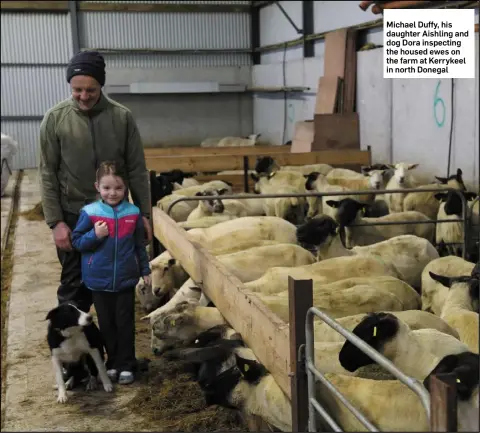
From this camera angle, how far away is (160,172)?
11445mm

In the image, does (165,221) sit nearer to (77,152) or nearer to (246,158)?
(77,152)

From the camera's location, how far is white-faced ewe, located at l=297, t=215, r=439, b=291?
628cm

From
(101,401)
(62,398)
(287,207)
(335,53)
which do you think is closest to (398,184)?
(287,207)

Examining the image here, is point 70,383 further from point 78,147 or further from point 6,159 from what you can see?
point 6,159

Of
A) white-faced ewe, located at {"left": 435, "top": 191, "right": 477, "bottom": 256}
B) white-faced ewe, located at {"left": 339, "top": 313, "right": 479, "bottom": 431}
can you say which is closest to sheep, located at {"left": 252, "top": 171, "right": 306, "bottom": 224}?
white-faced ewe, located at {"left": 435, "top": 191, "right": 477, "bottom": 256}

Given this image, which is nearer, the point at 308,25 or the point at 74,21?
the point at 308,25

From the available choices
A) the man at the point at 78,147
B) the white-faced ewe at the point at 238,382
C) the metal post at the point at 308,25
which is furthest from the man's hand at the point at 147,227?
the metal post at the point at 308,25

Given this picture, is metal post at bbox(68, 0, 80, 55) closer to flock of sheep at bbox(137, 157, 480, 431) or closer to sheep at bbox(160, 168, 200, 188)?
sheep at bbox(160, 168, 200, 188)

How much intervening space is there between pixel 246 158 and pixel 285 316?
6.81m

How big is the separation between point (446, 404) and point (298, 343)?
62.1 inches

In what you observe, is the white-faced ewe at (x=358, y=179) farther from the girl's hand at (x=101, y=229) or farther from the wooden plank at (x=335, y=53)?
the girl's hand at (x=101, y=229)

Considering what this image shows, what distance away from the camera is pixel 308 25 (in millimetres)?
17719

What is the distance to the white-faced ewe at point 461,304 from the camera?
4328 mm

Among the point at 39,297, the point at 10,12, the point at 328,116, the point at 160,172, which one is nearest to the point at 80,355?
the point at 39,297
